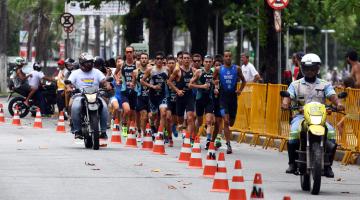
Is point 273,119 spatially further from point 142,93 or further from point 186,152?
point 186,152

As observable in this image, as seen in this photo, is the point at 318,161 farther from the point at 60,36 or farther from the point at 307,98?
the point at 60,36

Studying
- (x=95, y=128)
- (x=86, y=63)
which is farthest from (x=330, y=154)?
(x=86, y=63)

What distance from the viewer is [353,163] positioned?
69.7ft

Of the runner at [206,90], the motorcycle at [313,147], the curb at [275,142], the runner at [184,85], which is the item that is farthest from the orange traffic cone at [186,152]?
the motorcycle at [313,147]

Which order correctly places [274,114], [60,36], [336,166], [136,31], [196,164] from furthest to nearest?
[60,36]
[136,31]
[274,114]
[336,166]
[196,164]

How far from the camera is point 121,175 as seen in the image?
16469mm

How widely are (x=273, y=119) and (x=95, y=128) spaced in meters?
4.92

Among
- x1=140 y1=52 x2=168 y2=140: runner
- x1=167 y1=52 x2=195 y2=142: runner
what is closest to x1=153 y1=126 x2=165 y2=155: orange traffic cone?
x1=167 y1=52 x2=195 y2=142: runner

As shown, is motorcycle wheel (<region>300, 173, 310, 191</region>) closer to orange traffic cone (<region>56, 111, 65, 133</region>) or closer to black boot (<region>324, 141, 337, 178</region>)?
black boot (<region>324, 141, 337, 178</region>)

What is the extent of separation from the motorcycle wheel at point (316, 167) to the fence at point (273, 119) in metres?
6.00

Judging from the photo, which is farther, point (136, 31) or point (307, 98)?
point (136, 31)

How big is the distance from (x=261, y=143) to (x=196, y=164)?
8121mm

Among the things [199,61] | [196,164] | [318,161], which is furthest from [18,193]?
[199,61]

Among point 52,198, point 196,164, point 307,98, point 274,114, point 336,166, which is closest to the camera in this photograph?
point 52,198
